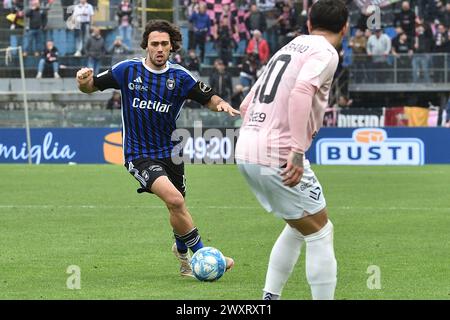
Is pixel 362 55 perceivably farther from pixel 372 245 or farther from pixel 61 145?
pixel 372 245

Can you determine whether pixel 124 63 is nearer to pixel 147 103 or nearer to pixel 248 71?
pixel 147 103

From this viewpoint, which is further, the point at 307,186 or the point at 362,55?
the point at 362,55

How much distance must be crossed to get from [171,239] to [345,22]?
646 cm

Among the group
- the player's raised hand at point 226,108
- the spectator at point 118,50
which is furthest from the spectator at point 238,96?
the player's raised hand at point 226,108

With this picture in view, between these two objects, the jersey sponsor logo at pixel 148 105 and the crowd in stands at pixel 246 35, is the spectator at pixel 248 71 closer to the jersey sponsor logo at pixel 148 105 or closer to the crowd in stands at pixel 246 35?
the crowd in stands at pixel 246 35

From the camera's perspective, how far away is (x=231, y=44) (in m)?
34.0

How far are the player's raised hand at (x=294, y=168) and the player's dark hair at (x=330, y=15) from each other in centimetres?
87

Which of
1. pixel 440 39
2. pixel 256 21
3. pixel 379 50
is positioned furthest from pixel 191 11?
pixel 440 39

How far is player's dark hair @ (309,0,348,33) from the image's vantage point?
22.6 ft

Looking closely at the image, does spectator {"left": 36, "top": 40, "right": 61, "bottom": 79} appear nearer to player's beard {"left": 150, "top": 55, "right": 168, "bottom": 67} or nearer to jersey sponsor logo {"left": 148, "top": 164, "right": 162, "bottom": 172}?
player's beard {"left": 150, "top": 55, "right": 168, "bottom": 67}

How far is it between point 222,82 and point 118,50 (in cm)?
444

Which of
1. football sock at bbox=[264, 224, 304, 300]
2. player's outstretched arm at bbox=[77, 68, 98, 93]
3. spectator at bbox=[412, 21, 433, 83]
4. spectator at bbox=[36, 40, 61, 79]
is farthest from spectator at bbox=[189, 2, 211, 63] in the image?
football sock at bbox=[264, 224, 304, 300]

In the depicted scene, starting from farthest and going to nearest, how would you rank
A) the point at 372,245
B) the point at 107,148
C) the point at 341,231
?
the point at 107,148
the point at 341,231
the point at 372,245

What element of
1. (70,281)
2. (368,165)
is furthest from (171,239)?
(368,165)
